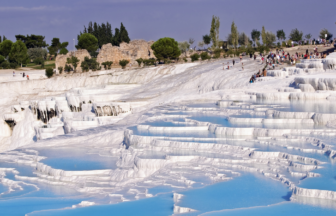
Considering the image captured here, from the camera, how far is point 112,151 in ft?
31.4

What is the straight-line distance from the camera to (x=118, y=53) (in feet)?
118

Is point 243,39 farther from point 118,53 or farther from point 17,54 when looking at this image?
point 17,54

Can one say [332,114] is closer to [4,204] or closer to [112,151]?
[112,151]

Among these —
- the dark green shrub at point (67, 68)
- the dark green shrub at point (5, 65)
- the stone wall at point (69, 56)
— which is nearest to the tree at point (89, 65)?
the stone wall at point (69, 56)

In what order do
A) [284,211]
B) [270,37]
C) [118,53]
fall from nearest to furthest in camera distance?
[284,211] < [118,53] < [270,37]

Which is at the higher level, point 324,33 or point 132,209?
point 324,33

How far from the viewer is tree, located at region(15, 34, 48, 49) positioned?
50500 mm

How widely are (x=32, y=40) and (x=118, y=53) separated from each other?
19.2 m

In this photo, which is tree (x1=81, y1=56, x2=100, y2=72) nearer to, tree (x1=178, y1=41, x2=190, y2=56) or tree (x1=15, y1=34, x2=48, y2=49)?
tree (x1=178, y1=41, x2=190, y2=56)

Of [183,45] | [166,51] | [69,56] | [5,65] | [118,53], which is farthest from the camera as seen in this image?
[183,45]

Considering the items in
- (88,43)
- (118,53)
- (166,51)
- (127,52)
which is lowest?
(166,51)

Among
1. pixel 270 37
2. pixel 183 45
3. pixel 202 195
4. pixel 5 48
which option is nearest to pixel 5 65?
pixel 5 48

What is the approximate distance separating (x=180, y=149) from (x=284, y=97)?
6421 millimetres

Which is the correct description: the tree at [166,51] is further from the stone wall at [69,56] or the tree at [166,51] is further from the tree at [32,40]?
the tree at [32,40]
